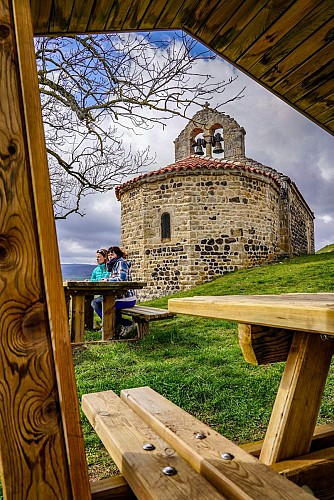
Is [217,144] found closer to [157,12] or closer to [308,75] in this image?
[308,75]

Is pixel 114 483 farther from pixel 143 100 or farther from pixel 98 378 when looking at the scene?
pixel 143 100

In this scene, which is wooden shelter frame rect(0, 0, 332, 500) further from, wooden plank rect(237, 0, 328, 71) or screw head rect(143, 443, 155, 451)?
wooden plank rect(237, 0, 328, 71)

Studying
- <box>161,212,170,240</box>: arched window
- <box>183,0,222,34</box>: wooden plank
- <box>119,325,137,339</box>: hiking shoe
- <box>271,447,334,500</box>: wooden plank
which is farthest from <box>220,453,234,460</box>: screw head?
<box>161,212,170,240</box>: arched window

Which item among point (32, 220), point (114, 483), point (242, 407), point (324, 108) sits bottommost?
point (242, 407)

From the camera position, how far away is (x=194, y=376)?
3752 mm

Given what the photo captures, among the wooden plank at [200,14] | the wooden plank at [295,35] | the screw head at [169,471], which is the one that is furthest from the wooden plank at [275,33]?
the screw head at [169,471]

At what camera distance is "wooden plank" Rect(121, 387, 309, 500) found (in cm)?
100

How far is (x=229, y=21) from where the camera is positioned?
7.17ft

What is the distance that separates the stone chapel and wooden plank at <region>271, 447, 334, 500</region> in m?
11.2

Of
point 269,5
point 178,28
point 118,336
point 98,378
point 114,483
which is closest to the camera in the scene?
point 114,483

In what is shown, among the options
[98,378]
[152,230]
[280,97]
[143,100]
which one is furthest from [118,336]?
[152,230]

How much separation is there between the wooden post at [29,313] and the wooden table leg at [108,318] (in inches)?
200

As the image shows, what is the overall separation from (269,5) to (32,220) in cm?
189

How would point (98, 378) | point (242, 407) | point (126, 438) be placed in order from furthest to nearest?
point (98, 378) < point (242, 407) < point (126, 438)
